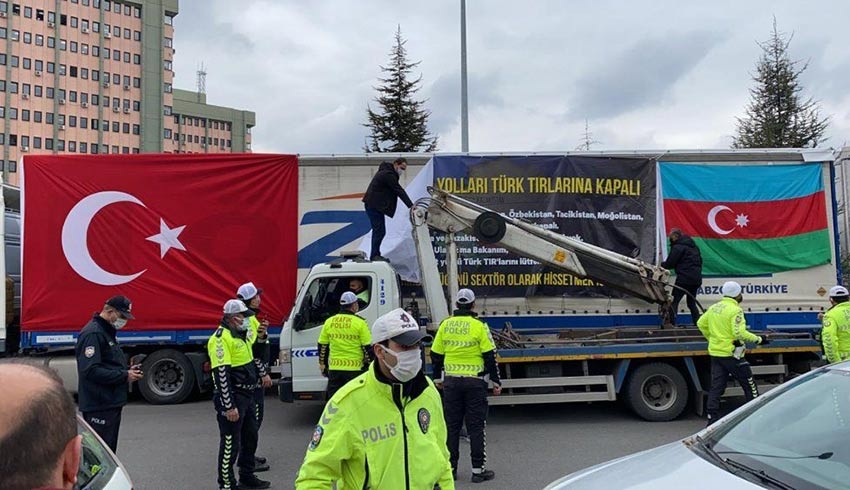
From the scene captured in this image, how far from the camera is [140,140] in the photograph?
81.1 meters

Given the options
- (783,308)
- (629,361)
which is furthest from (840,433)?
(783,308)

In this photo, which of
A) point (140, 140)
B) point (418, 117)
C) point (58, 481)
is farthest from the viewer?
point (140, 140)

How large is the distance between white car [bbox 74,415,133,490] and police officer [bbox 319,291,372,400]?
4068mm

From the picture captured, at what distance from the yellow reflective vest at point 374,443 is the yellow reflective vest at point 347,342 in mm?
4492

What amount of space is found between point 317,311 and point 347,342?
1173 millimetres

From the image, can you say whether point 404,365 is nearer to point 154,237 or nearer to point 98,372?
point 98,372

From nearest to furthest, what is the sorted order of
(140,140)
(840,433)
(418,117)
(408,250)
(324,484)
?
1. (324,484)
2. (840,433)
3. (408,250)
4. (418,117)
5. (140,140)

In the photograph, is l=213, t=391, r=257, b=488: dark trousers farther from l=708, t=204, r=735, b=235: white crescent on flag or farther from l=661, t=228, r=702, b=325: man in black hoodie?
l=708, t=204, r=735, b=235: white crescent on flag

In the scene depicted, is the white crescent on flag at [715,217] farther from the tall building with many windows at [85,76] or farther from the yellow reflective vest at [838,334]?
the tall building with many windows at [85,76]

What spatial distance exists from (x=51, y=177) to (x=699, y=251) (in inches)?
399

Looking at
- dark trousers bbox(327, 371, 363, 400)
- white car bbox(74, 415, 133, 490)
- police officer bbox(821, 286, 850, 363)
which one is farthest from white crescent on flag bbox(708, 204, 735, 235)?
white car bbox(74, 415, 133, 490)

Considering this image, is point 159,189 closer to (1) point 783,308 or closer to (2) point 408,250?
(2) point 408,250

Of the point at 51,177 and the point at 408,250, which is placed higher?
the point at 51,177

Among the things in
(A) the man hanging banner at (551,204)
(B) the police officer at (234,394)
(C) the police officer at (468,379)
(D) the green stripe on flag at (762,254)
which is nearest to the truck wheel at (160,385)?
(B) the police officer at (234,394)
